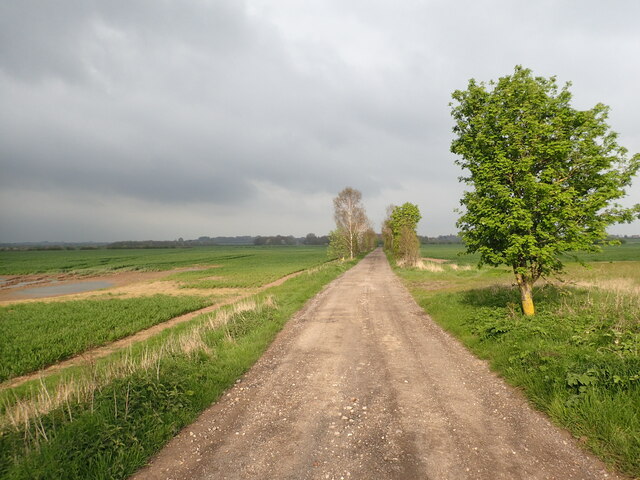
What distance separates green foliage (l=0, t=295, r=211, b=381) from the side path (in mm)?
5393

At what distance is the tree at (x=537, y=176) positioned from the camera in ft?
31.3

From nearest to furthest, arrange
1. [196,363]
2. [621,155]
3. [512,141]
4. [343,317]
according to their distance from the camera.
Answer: [196,363], [621,155], [512,141], [343,317]

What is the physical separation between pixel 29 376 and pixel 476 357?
607 inches

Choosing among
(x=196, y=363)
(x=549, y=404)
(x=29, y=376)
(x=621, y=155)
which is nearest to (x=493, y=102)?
(x=621, y=155)

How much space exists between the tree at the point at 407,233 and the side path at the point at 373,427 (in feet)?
100

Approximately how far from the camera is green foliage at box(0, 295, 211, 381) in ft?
39.8

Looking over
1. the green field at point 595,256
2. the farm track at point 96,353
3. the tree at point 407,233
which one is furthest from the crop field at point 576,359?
the tree at point 407,233

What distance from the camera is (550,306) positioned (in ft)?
37.7

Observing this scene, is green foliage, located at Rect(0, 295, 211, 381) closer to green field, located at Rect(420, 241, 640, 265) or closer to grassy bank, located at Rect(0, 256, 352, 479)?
grassy bank, located at Rect(0, 256, 352, 479)

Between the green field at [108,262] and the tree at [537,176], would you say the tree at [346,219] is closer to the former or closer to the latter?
the green field at [108,262]

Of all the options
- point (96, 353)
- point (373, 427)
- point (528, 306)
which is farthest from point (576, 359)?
point (96, 353)

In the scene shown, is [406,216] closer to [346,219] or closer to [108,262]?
[346,219]

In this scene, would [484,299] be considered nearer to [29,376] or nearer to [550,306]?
[550,306]

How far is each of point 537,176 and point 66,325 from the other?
938 inches
